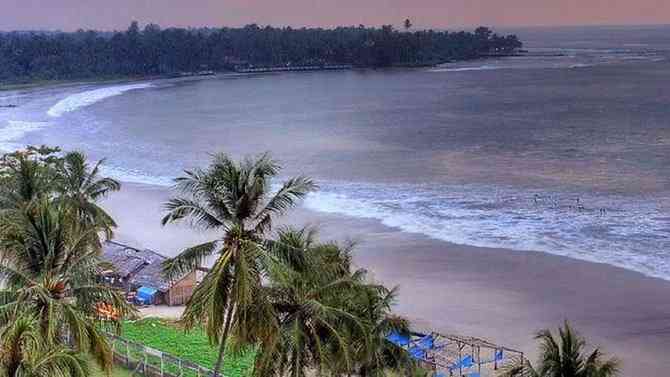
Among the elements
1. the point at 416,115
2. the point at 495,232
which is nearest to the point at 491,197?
the point at 495,232

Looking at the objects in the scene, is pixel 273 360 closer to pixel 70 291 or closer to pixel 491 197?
pixel 70 291

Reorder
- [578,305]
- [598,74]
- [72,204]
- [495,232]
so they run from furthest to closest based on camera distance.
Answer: [598,74] → [495,232] → [578,305] → [72,204]

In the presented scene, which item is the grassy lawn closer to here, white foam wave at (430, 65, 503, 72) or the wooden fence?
the wooden fence

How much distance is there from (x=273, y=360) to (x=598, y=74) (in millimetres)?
138755

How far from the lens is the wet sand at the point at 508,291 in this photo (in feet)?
93.2

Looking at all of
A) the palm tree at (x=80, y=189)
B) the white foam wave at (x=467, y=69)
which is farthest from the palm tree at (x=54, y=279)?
the white foam wave at (x=467, y=69)

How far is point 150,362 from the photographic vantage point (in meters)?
22.9

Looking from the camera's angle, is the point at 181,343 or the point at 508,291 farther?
the point at 508,291

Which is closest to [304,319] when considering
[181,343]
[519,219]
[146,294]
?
[181,343]

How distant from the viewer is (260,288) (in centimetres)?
1519

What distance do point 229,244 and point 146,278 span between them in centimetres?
1786

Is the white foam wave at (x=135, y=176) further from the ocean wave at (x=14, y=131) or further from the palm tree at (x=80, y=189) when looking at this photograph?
the palm tree at (x=80, y=189)

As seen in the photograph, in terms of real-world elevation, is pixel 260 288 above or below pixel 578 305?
above

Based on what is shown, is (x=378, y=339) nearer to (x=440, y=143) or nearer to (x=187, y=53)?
(x=440, y=143)
